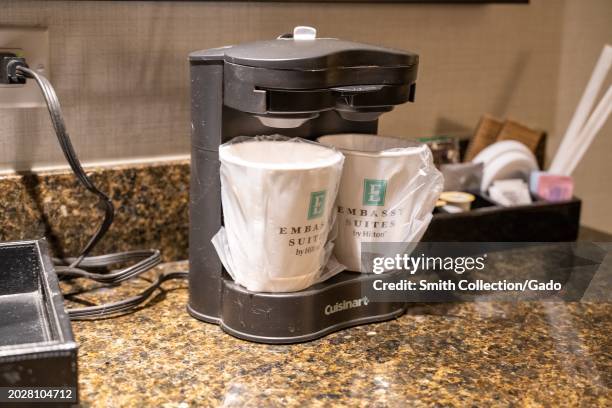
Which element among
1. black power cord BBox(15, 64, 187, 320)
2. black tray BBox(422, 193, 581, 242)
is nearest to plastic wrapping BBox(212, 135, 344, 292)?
black power cord BBox(15, 64, 187, 320)

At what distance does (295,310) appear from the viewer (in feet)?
2.58

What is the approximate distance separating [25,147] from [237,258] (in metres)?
0.31

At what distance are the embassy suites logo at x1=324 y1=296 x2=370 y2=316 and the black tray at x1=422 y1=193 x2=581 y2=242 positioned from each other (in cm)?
19

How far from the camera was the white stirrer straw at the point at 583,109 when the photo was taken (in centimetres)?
108

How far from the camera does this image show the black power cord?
32.9 inches

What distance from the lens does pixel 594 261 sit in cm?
104

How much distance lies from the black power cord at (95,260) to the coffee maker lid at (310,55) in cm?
17

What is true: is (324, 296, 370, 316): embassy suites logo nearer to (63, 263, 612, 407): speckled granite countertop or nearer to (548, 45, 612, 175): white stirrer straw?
(63, 263, 612, 407): speckled granite countertop

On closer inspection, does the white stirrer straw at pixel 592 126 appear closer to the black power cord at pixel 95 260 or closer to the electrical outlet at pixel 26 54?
the black power cord at pixel 95 260

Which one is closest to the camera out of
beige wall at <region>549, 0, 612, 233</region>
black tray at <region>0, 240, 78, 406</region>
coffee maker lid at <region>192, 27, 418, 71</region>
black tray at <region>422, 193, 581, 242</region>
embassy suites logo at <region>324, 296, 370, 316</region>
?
black tray at <region>0, 240, 78, 406</region>

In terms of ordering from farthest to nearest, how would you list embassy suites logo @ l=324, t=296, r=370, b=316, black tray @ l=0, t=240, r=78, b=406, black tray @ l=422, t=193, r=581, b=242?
1. black tray @ l=422, t=193, r=581, b=242
2. embassy suites logo @ l=324, t=296, r=370, b=316
3. black tray @ l=0, t=240, r=78, b=406

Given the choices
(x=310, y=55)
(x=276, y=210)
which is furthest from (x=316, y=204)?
(x=310, y=55)

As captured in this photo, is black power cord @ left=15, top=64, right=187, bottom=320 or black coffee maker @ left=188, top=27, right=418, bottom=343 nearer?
black coffee maker @ left=188, top=27, right=418, bottom=343

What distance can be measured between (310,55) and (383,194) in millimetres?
174
